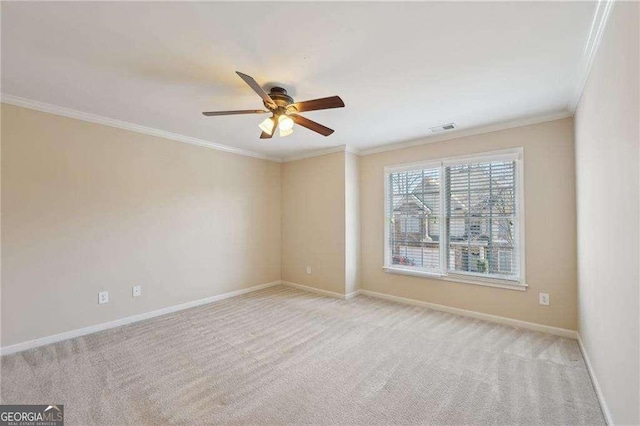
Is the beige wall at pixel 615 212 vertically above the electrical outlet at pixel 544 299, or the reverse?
the beige wall at pixel 615 212

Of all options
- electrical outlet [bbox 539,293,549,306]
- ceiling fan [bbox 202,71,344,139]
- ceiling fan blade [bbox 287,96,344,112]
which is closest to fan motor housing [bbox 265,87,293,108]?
ceiling fan [bbox 202,71,344,139]

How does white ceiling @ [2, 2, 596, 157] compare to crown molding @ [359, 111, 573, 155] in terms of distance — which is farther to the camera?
crown molding @ [359, 111, 573, 155]

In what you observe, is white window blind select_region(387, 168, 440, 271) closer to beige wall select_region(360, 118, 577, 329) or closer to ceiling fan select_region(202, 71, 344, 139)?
beige wall select_region(360, 118, 577, 329)

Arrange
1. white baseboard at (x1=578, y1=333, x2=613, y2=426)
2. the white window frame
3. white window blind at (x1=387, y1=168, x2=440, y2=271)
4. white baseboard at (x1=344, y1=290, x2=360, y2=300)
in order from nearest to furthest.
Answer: white baseboard at (x1=578, y1=333, x2=613, y2=426) < the white window frame < white window blind at (x1=387, y1=168, x2=440, y2=271) < white baseboard at (x1=344, y1=290, x2=360, y2=300)

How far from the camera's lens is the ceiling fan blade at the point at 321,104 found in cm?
210

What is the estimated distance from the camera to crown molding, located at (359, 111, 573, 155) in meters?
3.14

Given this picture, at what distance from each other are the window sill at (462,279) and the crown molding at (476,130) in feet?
6.11

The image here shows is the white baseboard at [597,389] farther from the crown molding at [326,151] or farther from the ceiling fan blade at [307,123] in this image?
the crown molding at [326,151]

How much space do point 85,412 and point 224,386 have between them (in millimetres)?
874

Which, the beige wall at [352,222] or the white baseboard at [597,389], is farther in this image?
the beige wall at [352,222]

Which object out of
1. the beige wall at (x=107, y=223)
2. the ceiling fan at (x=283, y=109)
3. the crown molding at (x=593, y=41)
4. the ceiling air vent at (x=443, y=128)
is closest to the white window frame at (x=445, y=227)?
the ceiling air vent at (x=443, y=128)

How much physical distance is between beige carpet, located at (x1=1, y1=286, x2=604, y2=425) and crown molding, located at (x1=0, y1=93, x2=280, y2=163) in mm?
2383

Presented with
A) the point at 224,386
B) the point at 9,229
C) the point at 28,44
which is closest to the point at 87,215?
the point at 9,229

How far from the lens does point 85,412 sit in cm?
188
